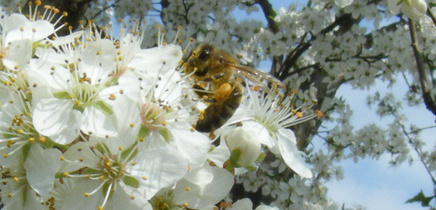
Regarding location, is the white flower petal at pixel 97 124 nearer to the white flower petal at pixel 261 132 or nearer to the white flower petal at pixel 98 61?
the white flower petal at pixel 98 61

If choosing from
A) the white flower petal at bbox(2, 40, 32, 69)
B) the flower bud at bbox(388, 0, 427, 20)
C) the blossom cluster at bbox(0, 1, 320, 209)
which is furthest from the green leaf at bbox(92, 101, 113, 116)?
the flower bud at bbox(388, 0, 427, 20)

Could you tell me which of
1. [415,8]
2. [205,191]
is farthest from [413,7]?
[205,191]

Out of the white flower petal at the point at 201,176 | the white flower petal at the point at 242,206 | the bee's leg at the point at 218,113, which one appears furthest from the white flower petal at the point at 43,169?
the white flower petal at the point at 242,206

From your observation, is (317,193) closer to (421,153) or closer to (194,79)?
(421,153)

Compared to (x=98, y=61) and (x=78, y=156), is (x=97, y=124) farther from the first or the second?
(x=98, y=61)

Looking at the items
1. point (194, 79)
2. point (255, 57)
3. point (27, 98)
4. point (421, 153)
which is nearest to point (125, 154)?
point (27, 98)

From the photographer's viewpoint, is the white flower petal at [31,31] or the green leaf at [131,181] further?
the white flower petal at [31,31]
